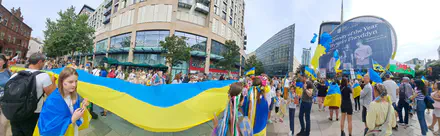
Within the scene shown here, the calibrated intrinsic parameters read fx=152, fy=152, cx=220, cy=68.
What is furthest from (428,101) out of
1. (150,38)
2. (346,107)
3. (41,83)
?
(150,38)

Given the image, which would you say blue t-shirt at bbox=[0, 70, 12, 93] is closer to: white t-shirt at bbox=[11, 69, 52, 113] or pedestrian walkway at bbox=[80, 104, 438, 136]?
white t-shirt at bbox=[11, 69, 52, 113]

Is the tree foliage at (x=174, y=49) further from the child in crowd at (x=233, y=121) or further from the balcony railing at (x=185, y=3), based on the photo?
the child in crowd at (x=233, y=121)

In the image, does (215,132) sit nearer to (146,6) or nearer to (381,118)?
(381,118)

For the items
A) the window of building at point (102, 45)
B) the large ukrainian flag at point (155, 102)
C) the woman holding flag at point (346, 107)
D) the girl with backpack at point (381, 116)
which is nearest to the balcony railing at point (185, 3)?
the window of building at point (102, 45)

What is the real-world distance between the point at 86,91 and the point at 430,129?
10673mm

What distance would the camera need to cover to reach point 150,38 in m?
28.5

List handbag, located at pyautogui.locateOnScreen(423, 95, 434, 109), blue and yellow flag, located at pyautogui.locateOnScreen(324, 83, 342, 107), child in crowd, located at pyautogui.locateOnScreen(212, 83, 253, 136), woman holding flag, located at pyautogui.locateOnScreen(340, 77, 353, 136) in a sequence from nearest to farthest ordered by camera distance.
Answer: child in crowd, located at pyautogui.locateOnScreen(212, 83, 253, 136) → woman holding flag, located at pyautogui.locateOnScreen(340, 77, 353, 136) → handbag, located at pyautogui.locateOnScreen(423, 95, 434, 109) → blue and yellow flag, located at pyautogui.locateOnScreen(324, 83, 342, 107)

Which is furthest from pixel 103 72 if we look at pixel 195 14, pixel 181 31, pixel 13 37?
pixel 13 37

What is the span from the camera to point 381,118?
120 inches

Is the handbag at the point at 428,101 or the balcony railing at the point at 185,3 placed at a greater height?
the balcony railing at the point at 185,3

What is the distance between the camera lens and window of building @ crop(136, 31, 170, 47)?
92.3 feet

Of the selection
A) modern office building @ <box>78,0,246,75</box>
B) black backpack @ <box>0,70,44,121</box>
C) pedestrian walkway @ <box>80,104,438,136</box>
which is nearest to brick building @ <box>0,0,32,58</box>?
modern office building @ <box>78,0,246,75</box>

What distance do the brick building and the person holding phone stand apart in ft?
132

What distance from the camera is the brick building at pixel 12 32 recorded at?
29.9 m
